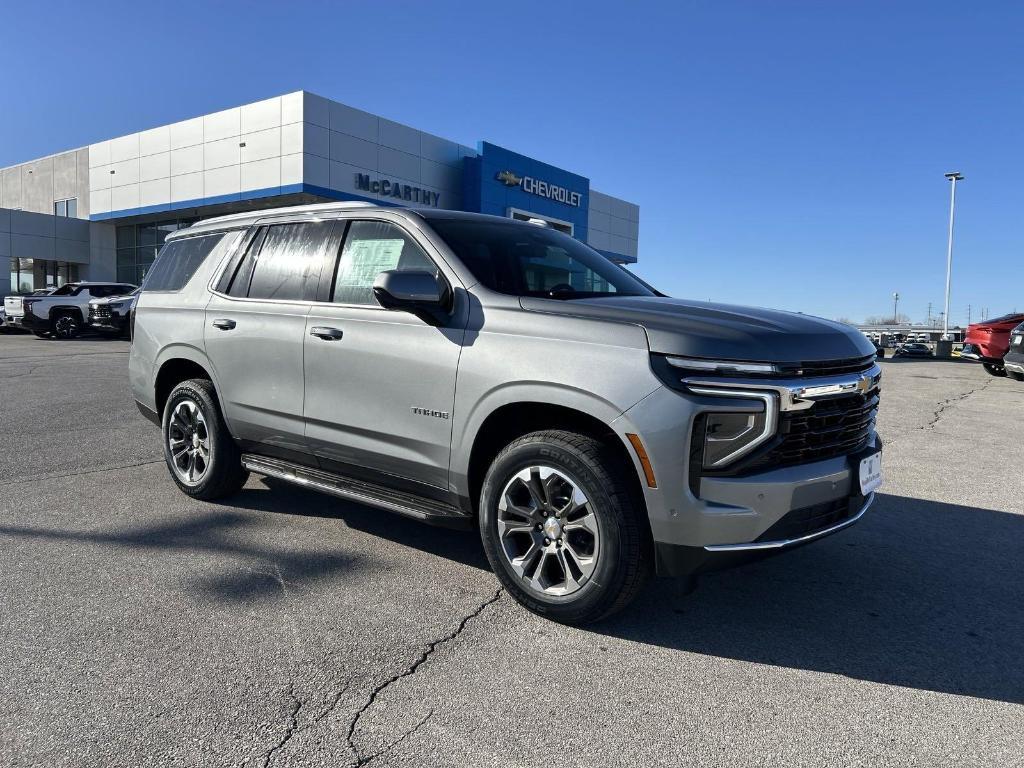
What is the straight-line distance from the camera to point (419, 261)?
3922 millimetres

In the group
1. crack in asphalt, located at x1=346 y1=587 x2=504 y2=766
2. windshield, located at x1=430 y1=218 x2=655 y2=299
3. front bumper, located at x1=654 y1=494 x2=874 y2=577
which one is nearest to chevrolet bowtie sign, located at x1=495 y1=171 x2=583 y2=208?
windshield, located at x1=430 y1=218 x2=655 y2=299

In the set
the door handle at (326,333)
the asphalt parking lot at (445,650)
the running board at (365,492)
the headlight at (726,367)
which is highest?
the door handle at (326,333)

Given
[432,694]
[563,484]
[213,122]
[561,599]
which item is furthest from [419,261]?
[213,122]

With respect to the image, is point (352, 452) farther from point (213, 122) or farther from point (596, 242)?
point (596, 242)

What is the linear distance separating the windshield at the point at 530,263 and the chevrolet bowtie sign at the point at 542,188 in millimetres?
28967

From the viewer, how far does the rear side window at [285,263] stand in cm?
440

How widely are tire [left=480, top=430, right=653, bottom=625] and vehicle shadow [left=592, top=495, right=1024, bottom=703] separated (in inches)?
10.0

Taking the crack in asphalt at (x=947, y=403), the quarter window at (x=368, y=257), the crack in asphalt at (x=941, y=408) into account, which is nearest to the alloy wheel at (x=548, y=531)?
the quarter window at (x=368, y=257)

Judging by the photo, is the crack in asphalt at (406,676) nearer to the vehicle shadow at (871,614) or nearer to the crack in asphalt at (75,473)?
the vehicle shadow at (871,614)

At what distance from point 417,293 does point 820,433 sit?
1.87 metres

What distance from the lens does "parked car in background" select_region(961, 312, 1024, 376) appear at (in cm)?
1586

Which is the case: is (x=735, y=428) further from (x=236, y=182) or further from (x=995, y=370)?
(x=236, y=182)

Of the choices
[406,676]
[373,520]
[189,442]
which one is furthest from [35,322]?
[406,676]

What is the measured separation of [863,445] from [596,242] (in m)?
39.1
